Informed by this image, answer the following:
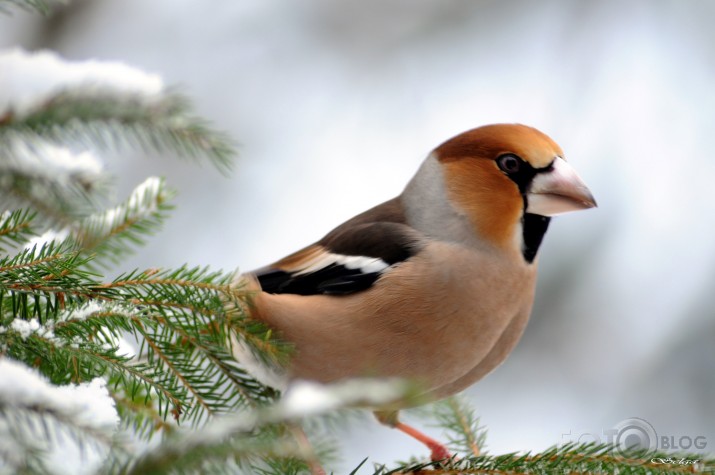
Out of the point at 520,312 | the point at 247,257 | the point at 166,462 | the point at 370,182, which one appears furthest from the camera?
the point at 370,182

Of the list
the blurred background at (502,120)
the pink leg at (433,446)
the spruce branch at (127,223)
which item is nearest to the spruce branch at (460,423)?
the pink leg at (433,446)

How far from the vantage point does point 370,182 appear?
14.1ft

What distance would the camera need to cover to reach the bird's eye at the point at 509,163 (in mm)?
1957

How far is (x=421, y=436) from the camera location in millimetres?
2105

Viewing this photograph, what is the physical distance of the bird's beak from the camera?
72.7 inches

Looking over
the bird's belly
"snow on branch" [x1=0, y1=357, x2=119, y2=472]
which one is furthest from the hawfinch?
"snow on branch" [x1=0, y1=357, x2=119, y2=472]

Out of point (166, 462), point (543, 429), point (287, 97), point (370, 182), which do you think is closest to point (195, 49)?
point (287, 97)

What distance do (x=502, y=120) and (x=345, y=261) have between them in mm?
2708

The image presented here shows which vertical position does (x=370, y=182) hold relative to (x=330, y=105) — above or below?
below

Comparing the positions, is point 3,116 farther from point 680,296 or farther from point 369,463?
point 680,296

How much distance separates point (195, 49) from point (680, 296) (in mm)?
3132

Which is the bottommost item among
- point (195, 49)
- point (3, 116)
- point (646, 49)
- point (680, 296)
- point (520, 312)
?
point (680, 296)

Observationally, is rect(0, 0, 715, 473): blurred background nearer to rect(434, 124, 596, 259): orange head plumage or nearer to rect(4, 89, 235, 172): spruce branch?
rect(434, 124, 596, 259): orange head plumage

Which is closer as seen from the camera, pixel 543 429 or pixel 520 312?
pixel 520 312
